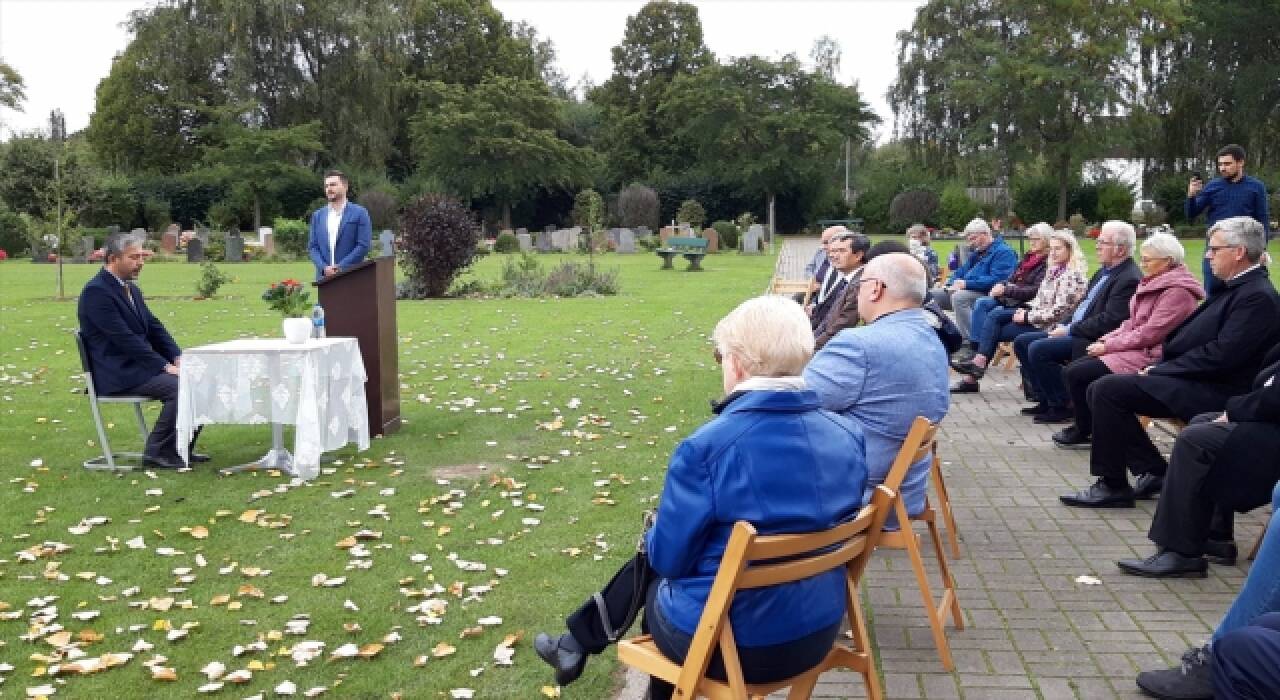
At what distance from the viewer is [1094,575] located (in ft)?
16.6

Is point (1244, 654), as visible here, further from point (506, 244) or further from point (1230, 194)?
point (506, 244)

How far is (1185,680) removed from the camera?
12.0 feet

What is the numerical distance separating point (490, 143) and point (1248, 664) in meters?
51.1

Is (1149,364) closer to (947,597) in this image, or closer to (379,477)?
(947,597)

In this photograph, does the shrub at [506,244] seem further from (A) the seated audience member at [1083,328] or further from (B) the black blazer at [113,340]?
(B) the black blazer at [113,340]

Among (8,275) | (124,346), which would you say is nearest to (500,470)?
(124,346)

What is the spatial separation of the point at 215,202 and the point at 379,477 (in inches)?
1906

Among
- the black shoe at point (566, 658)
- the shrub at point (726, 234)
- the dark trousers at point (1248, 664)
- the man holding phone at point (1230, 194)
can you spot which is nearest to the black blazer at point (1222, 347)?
the dark trousers at point (1248, 664)

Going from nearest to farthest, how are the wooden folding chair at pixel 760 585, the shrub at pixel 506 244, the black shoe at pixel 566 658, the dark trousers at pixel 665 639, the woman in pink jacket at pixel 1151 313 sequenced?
the wooden folding chair at pixel 760 585 → the dark trousers at pixel 665 639 → the black shoe at pixel 566 658 → the woman in pink jacket at pixel 1151 313 → the shrub at pixel 506 244

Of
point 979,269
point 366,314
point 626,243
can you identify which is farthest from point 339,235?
point 626,243

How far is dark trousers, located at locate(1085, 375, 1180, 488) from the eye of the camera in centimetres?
601

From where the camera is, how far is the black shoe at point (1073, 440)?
25.9 ft

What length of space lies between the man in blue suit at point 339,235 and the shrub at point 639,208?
40.4 meters

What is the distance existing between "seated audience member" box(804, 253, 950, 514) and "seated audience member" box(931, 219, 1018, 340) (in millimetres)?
7767
